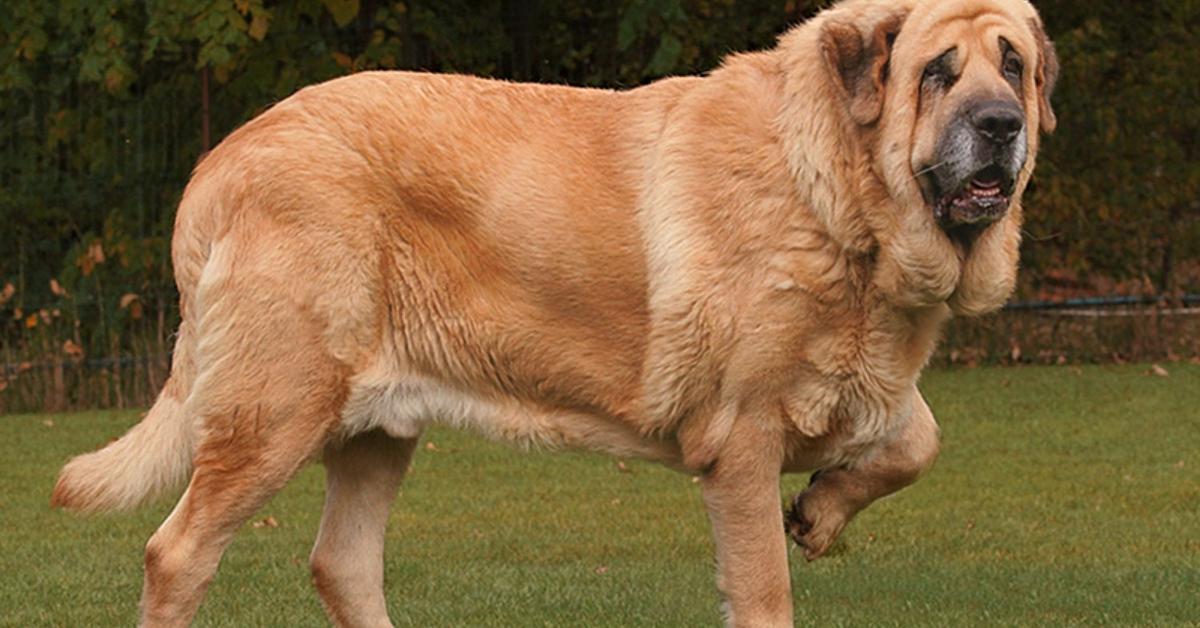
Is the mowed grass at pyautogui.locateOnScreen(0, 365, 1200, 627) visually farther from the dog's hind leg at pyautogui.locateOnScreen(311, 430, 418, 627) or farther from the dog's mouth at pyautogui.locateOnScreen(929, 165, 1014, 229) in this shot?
the dog's mouth at pyautogui.locateOnScreen(929, 165, 1014, 229)

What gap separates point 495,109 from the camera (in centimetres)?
539

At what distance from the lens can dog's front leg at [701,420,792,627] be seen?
498 centimetres

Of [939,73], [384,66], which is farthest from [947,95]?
[384,66]

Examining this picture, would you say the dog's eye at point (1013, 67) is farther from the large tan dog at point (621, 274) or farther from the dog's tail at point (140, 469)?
the dog's tail at point (140, 469)

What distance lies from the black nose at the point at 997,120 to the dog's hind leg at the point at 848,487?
3.06 ft

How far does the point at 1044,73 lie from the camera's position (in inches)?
201

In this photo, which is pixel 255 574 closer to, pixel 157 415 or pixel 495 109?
pixel 157 415

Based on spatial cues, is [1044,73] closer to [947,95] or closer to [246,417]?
[947,95]

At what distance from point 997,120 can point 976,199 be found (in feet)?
0.80

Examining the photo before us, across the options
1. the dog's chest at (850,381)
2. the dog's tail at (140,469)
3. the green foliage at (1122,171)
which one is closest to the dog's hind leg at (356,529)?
the dog's tail at (140,469)

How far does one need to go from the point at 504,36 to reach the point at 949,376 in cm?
400

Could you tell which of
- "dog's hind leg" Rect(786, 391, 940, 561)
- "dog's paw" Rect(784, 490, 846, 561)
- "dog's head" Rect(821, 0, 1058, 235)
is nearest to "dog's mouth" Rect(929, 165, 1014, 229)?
"dog's head" Rect(821, 0, 1058, 235)

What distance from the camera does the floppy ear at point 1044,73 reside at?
5055mm

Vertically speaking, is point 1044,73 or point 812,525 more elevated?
point 1044,73
